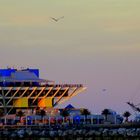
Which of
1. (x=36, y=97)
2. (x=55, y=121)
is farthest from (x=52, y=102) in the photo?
(x=55, y=121)

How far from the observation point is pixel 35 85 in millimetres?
170250

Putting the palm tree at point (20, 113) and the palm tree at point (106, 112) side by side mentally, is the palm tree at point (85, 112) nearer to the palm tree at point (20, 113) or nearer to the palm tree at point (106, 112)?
the palm tree at point (106, 112)

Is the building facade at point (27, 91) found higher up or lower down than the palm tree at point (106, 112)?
higher up

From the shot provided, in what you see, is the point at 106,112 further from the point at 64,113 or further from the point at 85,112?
the point at 64,113

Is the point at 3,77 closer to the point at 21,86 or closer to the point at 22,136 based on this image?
the point at 21,86

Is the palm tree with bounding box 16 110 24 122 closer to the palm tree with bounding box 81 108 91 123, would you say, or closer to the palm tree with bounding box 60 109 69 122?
the palm tree with bounding box 60 109 69 122

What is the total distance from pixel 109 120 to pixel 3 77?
26.8m

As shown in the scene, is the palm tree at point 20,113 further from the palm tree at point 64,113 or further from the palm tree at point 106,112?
the palm tree at point 106,112

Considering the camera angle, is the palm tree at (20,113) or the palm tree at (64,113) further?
the palm tree at (20,113)

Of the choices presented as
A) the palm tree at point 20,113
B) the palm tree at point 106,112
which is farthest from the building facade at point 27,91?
the palm tree at point 106,112

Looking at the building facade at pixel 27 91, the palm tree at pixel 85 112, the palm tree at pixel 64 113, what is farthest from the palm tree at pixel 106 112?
the building facade at pixel 27 91

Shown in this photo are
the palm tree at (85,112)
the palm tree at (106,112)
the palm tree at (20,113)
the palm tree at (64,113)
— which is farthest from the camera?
the palm tree at (85,112)

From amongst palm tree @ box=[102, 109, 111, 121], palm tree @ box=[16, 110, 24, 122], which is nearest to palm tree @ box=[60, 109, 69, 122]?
palm tree @ box=[102, 109, 111, 121]

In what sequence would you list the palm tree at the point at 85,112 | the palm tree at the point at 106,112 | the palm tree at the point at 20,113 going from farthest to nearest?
1. the palm tree at the point at 85,112
2. the palm tree at the point at 20,113
3. the palm tree at the point at 106,112
